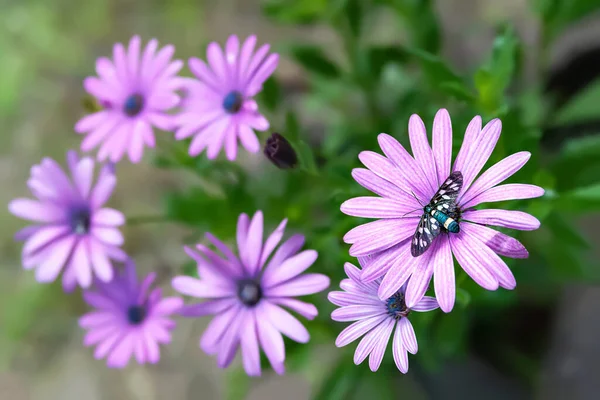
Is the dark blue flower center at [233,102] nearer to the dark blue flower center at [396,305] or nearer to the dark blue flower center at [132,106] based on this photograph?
the dark blue flower center at [132,106]

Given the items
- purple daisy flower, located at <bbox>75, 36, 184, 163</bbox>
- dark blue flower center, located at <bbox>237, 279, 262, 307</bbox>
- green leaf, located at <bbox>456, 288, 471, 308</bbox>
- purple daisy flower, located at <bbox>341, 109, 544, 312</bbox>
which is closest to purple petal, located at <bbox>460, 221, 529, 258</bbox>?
purple daisy flower, located at <bbox>341, 109, 544, 312</bbox>

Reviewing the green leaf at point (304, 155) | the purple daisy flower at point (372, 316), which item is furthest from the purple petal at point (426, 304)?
the green leaf at point (304, 155)

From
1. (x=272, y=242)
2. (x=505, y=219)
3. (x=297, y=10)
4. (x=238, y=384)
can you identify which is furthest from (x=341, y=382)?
(x=297, y=10)

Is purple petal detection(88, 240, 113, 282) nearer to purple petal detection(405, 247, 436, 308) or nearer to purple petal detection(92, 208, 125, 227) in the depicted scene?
purple petal detection(92, 208, 125, 227)

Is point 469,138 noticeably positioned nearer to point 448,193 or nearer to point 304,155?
point 448,193

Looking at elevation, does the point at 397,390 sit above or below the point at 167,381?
above

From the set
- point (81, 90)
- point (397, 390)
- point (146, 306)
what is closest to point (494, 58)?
point (146, 306)

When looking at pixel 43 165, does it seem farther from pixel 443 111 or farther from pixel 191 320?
pixel 191 320
